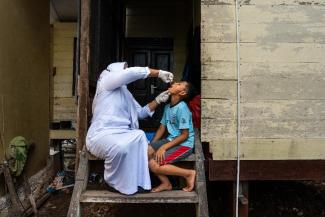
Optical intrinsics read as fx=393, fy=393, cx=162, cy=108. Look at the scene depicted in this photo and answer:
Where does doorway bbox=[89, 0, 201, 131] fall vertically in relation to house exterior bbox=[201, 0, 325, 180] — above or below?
above

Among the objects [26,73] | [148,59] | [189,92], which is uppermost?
[148,59]

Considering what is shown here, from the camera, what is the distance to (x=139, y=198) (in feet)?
10.9

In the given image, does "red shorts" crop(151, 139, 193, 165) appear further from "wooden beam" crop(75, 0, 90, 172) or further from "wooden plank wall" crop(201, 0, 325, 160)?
"wooden beam" crop(75, 0, 90, 172)

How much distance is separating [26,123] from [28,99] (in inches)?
14.8

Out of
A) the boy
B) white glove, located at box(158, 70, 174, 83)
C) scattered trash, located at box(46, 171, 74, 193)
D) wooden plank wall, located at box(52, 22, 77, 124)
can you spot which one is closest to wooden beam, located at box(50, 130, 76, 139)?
wooden plank wall, located at box(52, 22, 77, 124)

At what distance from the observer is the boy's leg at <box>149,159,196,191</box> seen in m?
3.50

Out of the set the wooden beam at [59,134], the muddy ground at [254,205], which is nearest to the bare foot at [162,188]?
the muddy ground at [254,205]

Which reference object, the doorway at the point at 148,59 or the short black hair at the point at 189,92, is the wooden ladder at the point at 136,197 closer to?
the short black hair at the point at 189,92

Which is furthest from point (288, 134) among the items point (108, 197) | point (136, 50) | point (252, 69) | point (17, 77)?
point (136, 50)

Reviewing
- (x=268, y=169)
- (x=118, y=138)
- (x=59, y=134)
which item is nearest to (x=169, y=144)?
(x=118, y=138)

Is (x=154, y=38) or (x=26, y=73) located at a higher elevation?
(x=154, y=38)

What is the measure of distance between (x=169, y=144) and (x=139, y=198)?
0.58 metres

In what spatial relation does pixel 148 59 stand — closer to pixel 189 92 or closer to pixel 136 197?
pixel 189 92

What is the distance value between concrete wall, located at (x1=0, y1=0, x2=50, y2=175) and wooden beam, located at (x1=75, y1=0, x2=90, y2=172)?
53.0 inches
